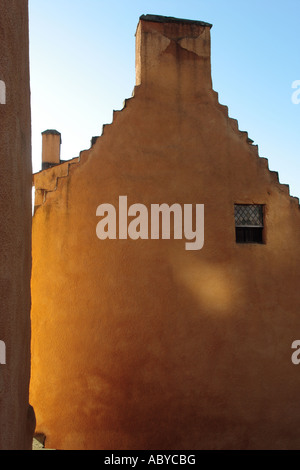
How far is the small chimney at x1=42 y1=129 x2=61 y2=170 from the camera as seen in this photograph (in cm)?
1524

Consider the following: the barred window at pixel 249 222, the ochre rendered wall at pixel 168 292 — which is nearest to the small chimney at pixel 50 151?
the ochre rendered wall at pixel 168 292

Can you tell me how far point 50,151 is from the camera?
608 inches

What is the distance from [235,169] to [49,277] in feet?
14.1

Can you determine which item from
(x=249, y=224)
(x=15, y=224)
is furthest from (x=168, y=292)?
(x=15, y=224)

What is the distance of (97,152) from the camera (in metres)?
7.73

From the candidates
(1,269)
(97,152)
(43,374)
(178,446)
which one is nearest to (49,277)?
(43,374)

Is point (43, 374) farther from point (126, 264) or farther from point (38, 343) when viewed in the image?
point (126, 264)

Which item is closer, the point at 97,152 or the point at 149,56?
the point at 97,152

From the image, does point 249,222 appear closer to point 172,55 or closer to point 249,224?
point 249,224

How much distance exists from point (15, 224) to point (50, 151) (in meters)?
12.7

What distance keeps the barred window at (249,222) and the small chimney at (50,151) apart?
9.17 m

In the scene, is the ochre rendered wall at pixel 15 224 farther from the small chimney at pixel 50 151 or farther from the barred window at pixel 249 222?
the small chimney at pixel 50 151

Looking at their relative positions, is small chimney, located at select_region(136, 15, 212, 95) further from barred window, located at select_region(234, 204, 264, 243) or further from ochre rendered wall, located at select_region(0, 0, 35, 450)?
ochre rendered wall, located at select_region(0, 0, 35, 450)

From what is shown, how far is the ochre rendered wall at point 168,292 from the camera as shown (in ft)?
23.7
